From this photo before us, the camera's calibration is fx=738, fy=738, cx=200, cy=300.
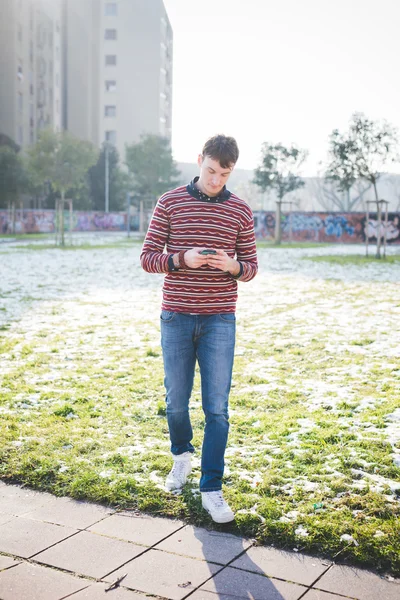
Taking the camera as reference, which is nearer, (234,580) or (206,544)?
(234,580)

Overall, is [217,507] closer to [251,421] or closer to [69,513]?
[69,513]

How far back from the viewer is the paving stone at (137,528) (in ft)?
12.0

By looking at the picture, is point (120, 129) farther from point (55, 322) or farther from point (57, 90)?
point (55, 322)

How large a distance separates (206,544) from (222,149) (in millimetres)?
1977

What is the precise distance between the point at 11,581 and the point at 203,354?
150 centimetres

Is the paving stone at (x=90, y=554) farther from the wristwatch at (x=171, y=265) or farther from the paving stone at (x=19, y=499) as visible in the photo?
the wristwatch at (x=171, y=265)

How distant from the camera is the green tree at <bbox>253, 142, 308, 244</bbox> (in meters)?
48.2

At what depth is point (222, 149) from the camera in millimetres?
3801

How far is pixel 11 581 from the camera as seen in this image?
3.17 m

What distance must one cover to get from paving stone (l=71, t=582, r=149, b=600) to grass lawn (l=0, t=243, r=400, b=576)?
0.81 metres

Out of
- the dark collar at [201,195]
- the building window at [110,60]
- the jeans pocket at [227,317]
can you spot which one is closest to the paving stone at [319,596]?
the jeans pocket at [227,317]

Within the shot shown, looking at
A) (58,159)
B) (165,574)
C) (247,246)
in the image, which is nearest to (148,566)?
(165,574)

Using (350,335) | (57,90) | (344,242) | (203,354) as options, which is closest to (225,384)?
(203,354)

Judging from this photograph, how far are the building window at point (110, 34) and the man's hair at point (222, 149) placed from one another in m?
106
